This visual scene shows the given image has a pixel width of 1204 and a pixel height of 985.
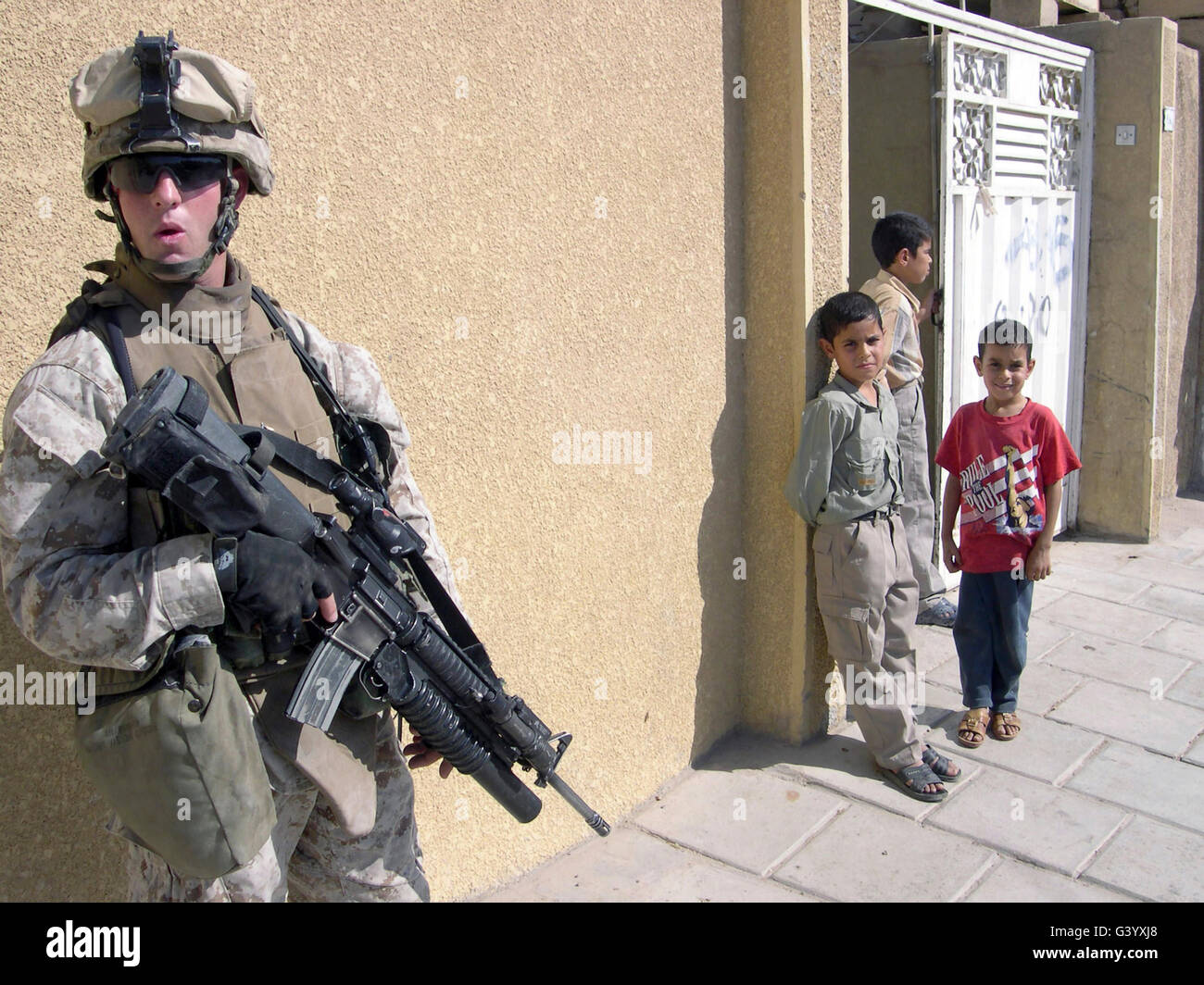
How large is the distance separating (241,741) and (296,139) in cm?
138

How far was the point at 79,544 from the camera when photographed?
1794 mm

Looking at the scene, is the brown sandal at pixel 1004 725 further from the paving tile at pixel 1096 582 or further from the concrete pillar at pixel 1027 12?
the concrete pillar at pixel 1027 12

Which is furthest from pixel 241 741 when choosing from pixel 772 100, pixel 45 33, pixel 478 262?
pixel 772 100

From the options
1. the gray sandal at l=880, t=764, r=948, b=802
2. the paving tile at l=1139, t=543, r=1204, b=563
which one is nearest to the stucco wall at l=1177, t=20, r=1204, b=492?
the paving tile at l=1139, t=543, r=1204, b=563

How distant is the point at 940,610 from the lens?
5215 millimetres

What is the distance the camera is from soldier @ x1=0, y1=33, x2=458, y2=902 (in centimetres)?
174

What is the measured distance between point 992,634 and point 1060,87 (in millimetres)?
3727

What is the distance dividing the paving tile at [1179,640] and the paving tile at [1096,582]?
39 centimetres

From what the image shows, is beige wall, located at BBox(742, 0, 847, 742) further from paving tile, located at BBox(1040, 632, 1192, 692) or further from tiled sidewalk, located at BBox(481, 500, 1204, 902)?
paving tile, located at BBox(1040, 632, 1192, 692)

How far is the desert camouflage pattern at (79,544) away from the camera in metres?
1.73

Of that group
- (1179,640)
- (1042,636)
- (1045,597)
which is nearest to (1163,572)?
(1045,597)

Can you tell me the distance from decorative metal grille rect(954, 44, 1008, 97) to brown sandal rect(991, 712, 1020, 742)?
317 cm

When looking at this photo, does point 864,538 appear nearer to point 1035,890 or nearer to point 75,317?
point 1035,890
